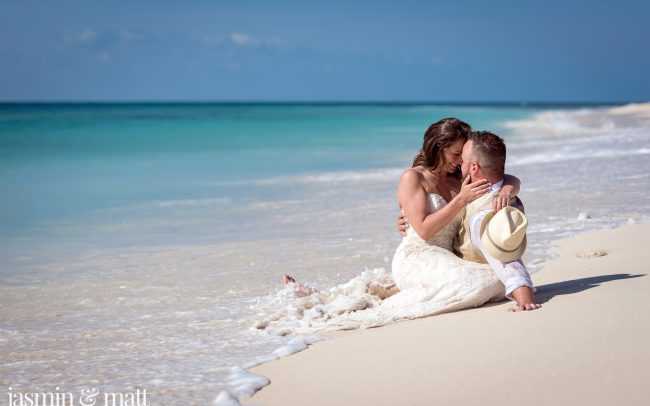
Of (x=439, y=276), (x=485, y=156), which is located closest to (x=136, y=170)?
(x=439, y=276)

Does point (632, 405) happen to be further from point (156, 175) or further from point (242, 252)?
point (156, 175)

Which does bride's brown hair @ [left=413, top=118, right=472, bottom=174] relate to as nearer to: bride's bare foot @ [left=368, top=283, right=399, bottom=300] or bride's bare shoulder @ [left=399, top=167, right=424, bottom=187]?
bride's bare shoulder @ [left=399, top=167, right=424, bottom=187]

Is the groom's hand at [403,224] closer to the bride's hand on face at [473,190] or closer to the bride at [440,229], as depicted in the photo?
the bride at [440,229]

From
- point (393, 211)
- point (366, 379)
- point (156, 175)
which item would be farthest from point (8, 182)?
point (366, 379)

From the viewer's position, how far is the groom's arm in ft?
16.4

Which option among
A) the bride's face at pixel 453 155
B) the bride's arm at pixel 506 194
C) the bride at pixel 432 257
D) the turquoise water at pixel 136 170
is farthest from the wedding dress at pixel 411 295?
the turquoise water at pixel 136 170

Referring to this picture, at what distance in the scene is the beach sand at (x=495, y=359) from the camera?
3.67 m

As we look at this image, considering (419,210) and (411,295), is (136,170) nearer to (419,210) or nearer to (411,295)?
(419,210)

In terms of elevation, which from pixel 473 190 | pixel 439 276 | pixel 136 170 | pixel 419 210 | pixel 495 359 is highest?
pixel 136 170

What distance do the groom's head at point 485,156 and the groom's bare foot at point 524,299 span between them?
2.56ft

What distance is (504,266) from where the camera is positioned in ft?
16.9

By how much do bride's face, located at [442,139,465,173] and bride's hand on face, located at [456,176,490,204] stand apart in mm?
484

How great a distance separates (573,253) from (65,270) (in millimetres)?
4734

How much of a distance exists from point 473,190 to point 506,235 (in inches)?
13.7
